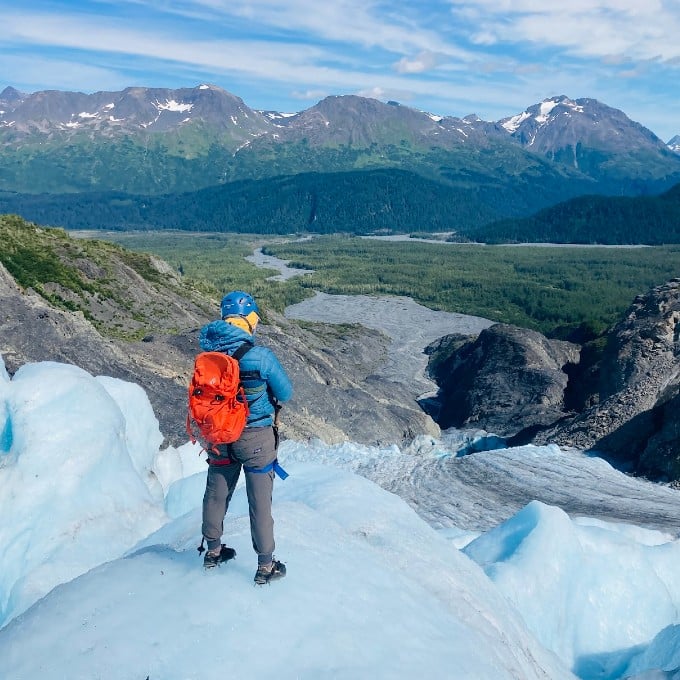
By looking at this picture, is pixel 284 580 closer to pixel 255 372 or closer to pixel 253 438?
pixel 253 438

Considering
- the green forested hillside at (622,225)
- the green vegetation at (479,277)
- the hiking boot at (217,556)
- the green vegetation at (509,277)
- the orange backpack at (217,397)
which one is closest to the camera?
the orange backpack at (217,397)

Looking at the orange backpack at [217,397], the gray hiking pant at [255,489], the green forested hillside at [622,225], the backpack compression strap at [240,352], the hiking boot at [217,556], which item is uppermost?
the green forested hillside at [622,225]

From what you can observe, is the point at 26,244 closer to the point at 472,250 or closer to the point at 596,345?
the point at 596,345

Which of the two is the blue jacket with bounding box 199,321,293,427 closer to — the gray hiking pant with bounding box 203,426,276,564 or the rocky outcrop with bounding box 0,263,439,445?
the gray hiking pant with bounding box 203,426,276,564

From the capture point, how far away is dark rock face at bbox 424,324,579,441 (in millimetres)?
35344

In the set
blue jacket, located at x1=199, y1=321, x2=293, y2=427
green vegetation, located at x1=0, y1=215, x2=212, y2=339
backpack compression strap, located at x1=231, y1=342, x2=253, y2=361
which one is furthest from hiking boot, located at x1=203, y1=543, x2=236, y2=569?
green vegetation, located at x1=0, y1=215, x2=212, y2=339

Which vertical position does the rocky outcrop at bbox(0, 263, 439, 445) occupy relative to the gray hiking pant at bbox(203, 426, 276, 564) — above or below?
below

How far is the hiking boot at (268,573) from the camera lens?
252 inches

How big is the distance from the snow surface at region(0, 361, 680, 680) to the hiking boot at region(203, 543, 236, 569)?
0.35ft

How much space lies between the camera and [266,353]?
652cm

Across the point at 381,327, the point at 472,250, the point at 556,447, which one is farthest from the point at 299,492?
the point at 472,250

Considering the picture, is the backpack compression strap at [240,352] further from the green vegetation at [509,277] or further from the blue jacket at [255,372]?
the green vegetation at [509,277]

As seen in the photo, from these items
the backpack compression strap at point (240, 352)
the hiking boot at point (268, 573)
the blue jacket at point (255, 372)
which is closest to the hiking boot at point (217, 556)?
the hiking boot at point (268, 573)

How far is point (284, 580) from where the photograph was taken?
6.59 metres
